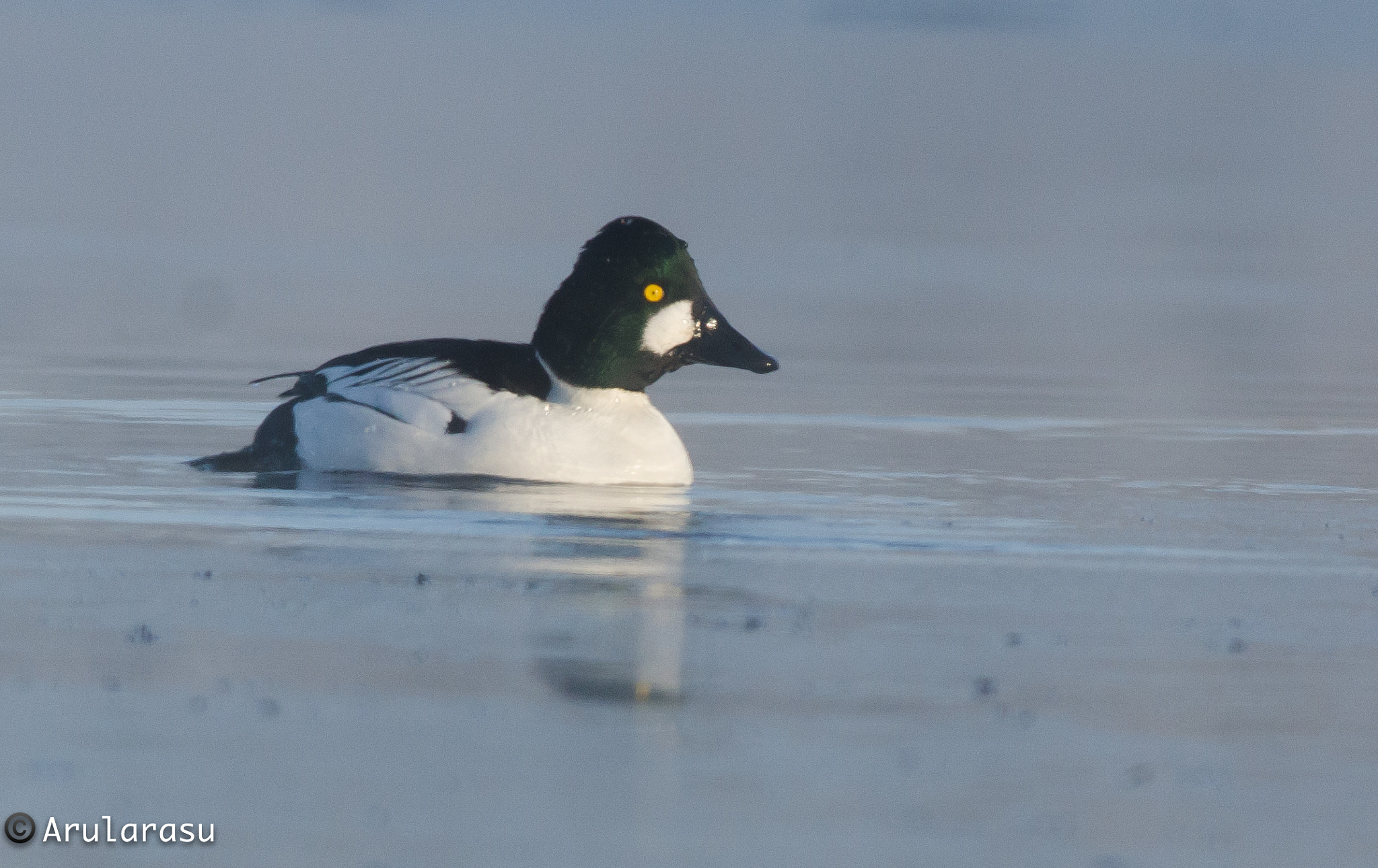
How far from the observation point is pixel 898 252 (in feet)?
82.6

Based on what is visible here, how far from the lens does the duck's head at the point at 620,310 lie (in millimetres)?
9359

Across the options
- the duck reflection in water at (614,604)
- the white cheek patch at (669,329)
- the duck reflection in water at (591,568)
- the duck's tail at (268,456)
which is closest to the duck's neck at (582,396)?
the white cheek patch at (669,329)

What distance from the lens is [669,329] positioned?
31.2ft

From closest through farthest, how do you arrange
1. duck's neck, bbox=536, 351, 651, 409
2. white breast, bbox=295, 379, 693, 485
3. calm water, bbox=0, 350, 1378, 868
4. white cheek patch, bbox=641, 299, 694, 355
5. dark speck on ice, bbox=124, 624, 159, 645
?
calm water, bbox=0, 350, 1378, 868, dark speck on ice, bbox=124, 624, 159, 645, white breast, bbox=295, 379, 693, 485, duck's neck, bbox=536, 351, 651, 409, white cheek patch, bbox=641, 299, 694, 355

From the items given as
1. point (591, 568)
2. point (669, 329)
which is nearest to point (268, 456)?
point (669, 329)

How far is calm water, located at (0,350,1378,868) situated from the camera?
14.5 feet

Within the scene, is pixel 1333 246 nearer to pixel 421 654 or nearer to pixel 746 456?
pixel 746 456

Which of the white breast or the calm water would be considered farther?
the white breast

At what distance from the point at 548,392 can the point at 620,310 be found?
450 mm

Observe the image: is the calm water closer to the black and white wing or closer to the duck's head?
the black and white wing

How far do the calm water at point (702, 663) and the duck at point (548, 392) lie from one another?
17cm

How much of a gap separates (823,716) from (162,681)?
5.03ft

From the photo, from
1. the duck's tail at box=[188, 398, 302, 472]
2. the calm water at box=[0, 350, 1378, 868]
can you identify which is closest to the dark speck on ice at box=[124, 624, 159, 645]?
the calm water at box=[0, 350, 1378, 868]

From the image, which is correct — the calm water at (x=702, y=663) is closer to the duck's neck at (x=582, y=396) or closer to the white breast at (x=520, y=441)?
the white breast at (x=520, y=441)
